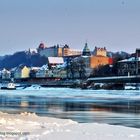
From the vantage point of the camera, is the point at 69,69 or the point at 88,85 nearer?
the point at 88,85

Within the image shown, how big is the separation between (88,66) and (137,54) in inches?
810

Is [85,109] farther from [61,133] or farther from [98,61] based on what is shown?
[98,61]

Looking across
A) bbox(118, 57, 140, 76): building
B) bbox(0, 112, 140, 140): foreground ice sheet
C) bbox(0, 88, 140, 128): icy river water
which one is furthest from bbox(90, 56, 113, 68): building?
bbox(0, 112, 140, 140): foreground ice sheet

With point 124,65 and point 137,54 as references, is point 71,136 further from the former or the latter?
point 137,54

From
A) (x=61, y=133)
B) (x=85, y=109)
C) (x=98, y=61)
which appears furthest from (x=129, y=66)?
(x=61, y=133)

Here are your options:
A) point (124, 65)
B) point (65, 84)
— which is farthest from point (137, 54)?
point (65, 84)

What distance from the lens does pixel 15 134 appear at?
13805 mm

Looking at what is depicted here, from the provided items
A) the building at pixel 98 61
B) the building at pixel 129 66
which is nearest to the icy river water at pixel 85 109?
the building at pixel 129 66

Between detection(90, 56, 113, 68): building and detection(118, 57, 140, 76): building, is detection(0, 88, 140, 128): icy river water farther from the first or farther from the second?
detection(90, 56, 113, 68): building

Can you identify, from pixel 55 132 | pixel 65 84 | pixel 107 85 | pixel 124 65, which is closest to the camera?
pixel 55 132

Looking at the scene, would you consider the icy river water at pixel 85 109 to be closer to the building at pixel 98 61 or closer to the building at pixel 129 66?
the building at pixel 129 66

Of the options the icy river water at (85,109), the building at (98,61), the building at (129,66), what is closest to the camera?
the icy river water at (85,109)

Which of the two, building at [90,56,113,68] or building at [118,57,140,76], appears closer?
building at [118,57,140,76]

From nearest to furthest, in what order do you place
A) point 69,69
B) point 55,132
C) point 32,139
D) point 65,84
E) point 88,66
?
point 32,139, point 55,132, point 65,84, point 69,69, point 88,66
